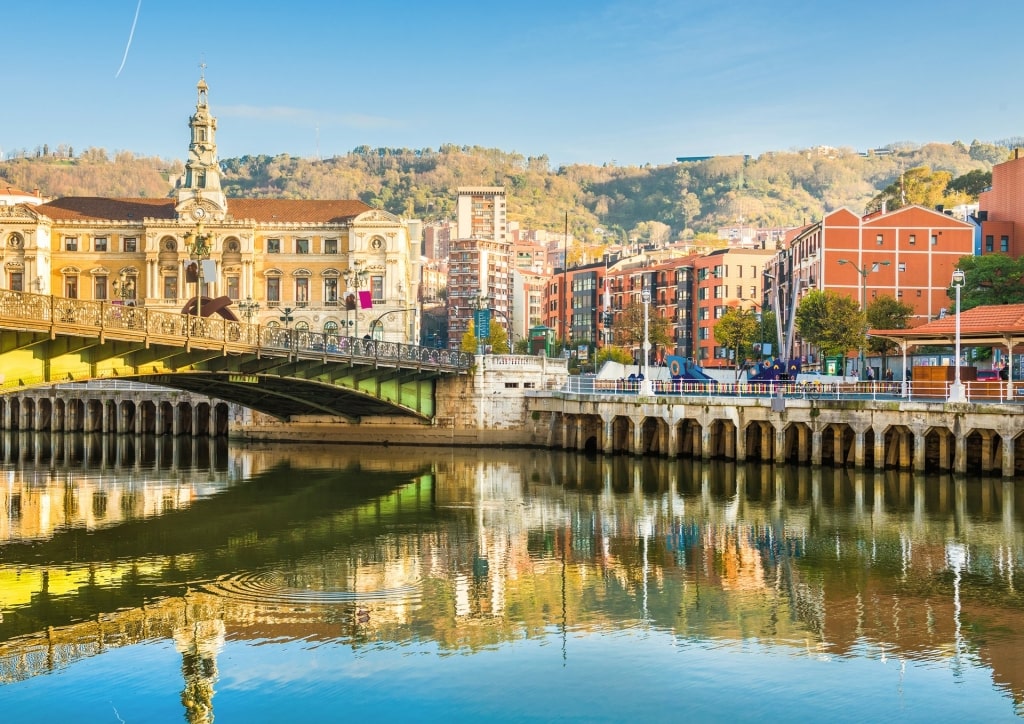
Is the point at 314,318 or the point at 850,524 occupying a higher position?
the point at 314,318

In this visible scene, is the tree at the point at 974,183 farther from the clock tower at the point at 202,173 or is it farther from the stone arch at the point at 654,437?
the stone arch at the point at 654,437

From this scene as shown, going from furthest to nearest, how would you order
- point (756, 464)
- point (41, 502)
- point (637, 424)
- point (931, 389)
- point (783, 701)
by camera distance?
point (637, 424) → point (756, 464) → point (931, 389) → point (41, 502) → point (783, 701)

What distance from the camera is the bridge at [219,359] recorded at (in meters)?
45.2

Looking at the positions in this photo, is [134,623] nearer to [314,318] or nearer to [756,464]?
[756,464]

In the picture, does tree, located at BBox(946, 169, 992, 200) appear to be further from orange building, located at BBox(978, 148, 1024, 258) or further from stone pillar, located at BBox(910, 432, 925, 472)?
stone pillar, located at BBox(910, 432, 925, 472)

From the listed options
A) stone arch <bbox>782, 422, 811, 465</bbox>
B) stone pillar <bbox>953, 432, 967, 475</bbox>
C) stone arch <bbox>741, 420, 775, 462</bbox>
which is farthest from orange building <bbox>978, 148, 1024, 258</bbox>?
stone pillar <bbox>953, 432, 967, 475</bbox>

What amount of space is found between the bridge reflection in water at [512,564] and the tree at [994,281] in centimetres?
3326

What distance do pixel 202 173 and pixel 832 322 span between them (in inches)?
2671

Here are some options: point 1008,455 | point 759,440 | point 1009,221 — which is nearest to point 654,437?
point 759,440

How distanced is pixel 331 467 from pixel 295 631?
40.7m

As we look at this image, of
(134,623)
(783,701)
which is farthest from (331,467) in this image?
(783,701)

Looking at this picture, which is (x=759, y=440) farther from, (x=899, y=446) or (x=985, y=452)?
(x=985, y=452)

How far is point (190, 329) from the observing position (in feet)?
178

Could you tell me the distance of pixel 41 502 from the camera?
50.2 m
